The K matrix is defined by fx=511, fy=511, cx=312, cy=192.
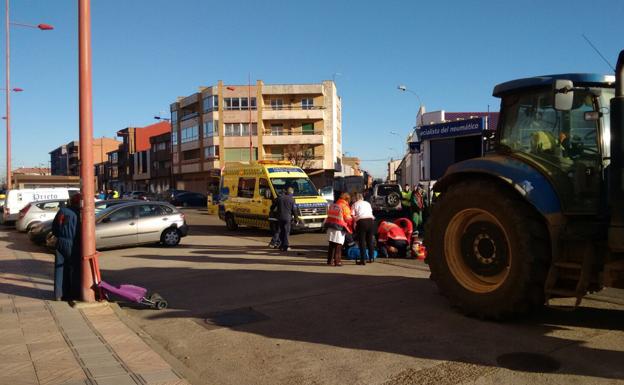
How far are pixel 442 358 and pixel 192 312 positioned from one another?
12.0ft

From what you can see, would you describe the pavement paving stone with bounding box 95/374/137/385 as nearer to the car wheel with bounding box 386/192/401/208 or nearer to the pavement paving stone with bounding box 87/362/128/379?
the pavement paving stone with bounding box 87/362/128/379

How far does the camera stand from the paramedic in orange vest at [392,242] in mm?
11500

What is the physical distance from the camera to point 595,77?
16.9 ft

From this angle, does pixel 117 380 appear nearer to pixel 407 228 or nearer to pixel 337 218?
pixel 337 218

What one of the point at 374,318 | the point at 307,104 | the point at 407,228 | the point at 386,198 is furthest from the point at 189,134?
the point at 374,318

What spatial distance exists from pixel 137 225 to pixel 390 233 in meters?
7.31

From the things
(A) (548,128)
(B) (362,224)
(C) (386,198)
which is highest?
(A) (548,128)

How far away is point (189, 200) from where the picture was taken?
45875 millimetres

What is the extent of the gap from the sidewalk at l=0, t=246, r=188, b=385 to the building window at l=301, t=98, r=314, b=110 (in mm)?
53027

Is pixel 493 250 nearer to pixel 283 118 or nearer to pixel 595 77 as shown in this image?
pixel 595 77

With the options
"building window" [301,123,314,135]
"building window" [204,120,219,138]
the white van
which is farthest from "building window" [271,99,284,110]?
the white van

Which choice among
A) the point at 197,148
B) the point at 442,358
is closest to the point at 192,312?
the point at 442,358

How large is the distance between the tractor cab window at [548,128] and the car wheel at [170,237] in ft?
36.3

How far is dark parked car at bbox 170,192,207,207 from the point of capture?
45.4 meters
